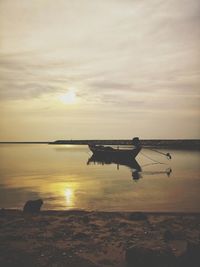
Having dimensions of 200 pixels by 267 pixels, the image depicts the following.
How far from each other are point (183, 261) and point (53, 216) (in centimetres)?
654

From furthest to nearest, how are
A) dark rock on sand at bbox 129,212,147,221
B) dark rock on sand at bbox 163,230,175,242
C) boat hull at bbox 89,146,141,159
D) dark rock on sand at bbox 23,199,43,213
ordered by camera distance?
1. boat hull at bbox 89,146,141,159
2. dark rock on sand at bbox 23,199,43,213
3. dark rock on sand at bbox 129,212,147,221
4. dark rock on sand at bbox 163,230,175,242

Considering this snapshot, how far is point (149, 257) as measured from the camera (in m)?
6.74

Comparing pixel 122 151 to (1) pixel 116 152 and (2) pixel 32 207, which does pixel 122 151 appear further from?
(2) pixel 32 207

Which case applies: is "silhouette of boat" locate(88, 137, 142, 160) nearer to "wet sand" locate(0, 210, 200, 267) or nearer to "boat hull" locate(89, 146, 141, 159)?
"boat hull" locate(89, 146, 141, 159)

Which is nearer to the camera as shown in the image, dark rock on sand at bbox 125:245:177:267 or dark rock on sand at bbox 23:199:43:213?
dark rock on sand at bbox 125:245:177:267

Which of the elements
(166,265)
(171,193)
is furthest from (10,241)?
(171,193)

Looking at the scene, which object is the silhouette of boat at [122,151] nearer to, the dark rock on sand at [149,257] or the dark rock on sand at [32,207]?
the dark rock on sand at [32,207]

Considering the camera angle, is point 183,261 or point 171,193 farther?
point 171,193

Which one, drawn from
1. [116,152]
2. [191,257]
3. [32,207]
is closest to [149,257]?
[191,257]

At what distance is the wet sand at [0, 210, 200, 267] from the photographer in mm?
6992

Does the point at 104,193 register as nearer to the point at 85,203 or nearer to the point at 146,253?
the point at 85,203

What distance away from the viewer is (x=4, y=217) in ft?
38.7

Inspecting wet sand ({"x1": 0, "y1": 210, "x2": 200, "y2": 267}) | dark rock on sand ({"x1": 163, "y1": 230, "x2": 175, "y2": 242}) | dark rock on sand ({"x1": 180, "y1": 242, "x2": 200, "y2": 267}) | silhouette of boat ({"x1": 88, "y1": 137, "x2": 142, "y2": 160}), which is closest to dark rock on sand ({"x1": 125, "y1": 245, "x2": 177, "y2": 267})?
wet sand ({"x1": 0, "y1": 210, "x2": 200, "y2": 267})

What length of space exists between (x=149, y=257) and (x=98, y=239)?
251cm
